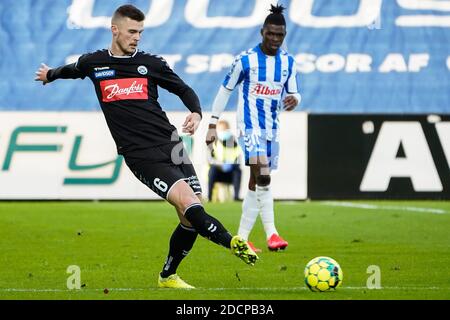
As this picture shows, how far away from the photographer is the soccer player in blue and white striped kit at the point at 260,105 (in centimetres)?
1205

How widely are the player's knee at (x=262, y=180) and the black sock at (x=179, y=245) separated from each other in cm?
361

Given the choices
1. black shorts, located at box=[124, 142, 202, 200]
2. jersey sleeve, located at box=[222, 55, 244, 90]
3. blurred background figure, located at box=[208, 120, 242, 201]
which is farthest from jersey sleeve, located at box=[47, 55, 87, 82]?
blurred background figure, located at box=[208, 120, 242, 201]

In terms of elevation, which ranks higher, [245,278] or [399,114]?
[399,114]

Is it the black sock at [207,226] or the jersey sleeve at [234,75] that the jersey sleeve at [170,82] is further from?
the jersey sleeve at [234,75]

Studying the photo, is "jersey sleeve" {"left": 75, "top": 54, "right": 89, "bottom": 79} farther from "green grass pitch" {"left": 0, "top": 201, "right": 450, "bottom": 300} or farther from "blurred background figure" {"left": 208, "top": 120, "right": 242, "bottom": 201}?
"blurred background figure" {"left": 208, "top": 120, "right": 242, "bottom": 201}

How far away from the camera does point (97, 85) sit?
27.9 feet

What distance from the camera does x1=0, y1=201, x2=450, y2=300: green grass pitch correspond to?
8.23 meters

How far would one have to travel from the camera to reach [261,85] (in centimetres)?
1215

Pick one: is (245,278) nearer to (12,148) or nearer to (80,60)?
(80,60)

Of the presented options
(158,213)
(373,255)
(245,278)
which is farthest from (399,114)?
(245,278)

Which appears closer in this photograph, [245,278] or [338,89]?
[245,278]

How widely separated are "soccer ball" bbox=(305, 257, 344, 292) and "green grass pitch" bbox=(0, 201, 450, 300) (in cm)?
9
